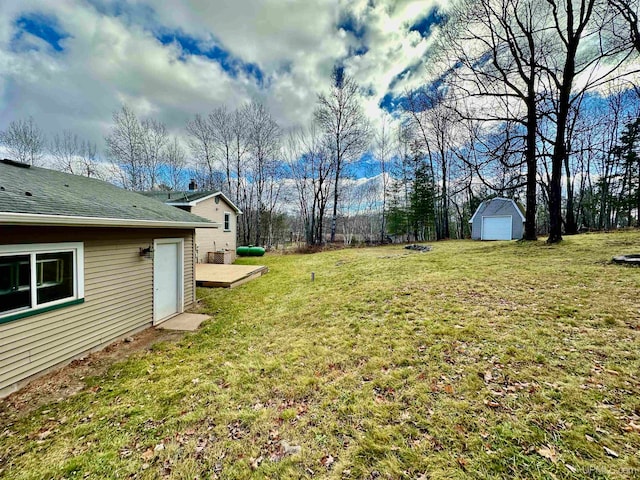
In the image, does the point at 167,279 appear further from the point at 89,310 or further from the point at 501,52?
the point at 501,52

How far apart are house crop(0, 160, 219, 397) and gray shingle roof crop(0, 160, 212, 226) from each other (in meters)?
0.02

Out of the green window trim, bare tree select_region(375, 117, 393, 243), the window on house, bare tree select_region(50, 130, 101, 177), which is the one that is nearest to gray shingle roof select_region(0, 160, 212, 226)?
the window on house

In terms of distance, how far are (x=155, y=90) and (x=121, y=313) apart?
18.7m

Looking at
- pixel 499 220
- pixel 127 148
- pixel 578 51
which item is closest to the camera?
pixel 578 51

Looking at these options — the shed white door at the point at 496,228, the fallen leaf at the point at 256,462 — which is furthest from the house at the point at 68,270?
the shed white door at the point at 496,228

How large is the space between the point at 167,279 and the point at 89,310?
1955 mm

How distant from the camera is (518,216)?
18781 millimetres

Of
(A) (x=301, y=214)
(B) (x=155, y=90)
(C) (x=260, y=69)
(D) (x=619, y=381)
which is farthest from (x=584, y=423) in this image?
(A) (x=301, y=214)

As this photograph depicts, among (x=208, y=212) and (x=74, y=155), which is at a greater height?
(x=74, y=155)

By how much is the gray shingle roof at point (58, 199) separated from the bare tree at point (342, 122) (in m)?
17.4

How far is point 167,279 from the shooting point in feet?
21.1

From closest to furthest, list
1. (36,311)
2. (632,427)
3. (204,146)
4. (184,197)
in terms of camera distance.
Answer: (632,427) < (36,311) < (184,197) < (204,146)

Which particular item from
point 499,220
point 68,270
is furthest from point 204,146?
point 499,220

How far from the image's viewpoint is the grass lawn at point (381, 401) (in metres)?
2.18
